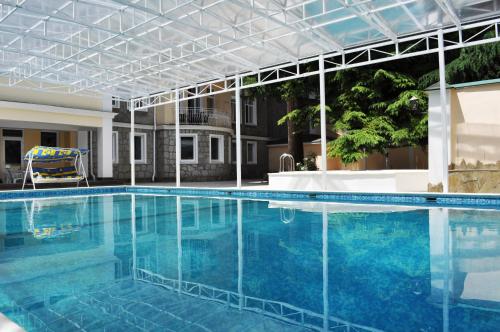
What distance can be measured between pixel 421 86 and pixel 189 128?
38.2 ft

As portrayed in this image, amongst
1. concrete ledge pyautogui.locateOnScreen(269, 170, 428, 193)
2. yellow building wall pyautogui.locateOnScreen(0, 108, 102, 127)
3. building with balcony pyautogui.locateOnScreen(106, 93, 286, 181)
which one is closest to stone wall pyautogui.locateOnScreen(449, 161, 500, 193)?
concrete ledge pyautogui.locateOnScreen(269, 170, 428, 193)

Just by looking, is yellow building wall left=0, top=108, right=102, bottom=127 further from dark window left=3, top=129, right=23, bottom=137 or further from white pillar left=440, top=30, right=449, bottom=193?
white pillar left=440, top=30, right=449, bottom=193

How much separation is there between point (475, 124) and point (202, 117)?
1469cm

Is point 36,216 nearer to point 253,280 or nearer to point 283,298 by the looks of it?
point 253,280

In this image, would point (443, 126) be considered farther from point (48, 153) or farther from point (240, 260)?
point (48, 153)

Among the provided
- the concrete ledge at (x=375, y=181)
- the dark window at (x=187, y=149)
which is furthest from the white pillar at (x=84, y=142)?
the concrete ledge at (x=375, y=181)

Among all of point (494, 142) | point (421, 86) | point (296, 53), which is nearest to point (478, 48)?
point (421, 86)

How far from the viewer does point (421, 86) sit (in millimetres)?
14594

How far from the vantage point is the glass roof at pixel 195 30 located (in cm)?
818

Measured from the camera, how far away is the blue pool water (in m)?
2.62

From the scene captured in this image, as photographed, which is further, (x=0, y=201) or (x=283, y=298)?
(x=0, y=201)

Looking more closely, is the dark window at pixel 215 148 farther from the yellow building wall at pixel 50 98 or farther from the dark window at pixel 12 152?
the dark window at pixel 12 152

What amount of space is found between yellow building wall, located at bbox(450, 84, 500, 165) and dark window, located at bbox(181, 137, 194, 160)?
14104mm

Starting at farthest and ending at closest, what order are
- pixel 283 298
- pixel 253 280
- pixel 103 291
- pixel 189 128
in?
1. pixel 189 128
2. pixel 253 280
3. pixel 103 291
4. pixel 283 298
